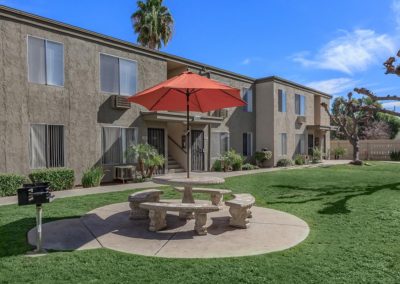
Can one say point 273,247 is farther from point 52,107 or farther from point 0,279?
point 52,107

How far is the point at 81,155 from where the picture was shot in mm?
13086

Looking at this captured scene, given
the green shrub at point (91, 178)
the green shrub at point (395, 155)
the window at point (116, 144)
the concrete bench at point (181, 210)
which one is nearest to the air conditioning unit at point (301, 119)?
the green shrub at point (395, 155)

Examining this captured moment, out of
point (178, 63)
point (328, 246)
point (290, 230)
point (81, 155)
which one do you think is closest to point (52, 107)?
point (81, 155)

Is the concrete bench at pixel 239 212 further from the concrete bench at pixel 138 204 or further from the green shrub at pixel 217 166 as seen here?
the green shrub at pixel 217 166

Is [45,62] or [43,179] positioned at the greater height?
[45,62]

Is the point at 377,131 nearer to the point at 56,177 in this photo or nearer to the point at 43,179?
the point at 56,177

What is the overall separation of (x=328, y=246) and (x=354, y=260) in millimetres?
662

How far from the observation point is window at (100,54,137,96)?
14.1m

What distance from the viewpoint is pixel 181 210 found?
5.68 metres

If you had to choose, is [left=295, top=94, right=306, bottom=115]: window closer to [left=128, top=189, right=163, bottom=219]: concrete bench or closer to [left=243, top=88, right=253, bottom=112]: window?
[left=243, top=88, right=253, bottom=112]: window

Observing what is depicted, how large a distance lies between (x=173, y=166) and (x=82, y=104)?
6.18 m

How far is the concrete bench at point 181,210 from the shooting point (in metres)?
5.68

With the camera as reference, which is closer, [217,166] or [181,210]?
[181,210]

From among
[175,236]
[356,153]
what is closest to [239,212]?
[175,236]
